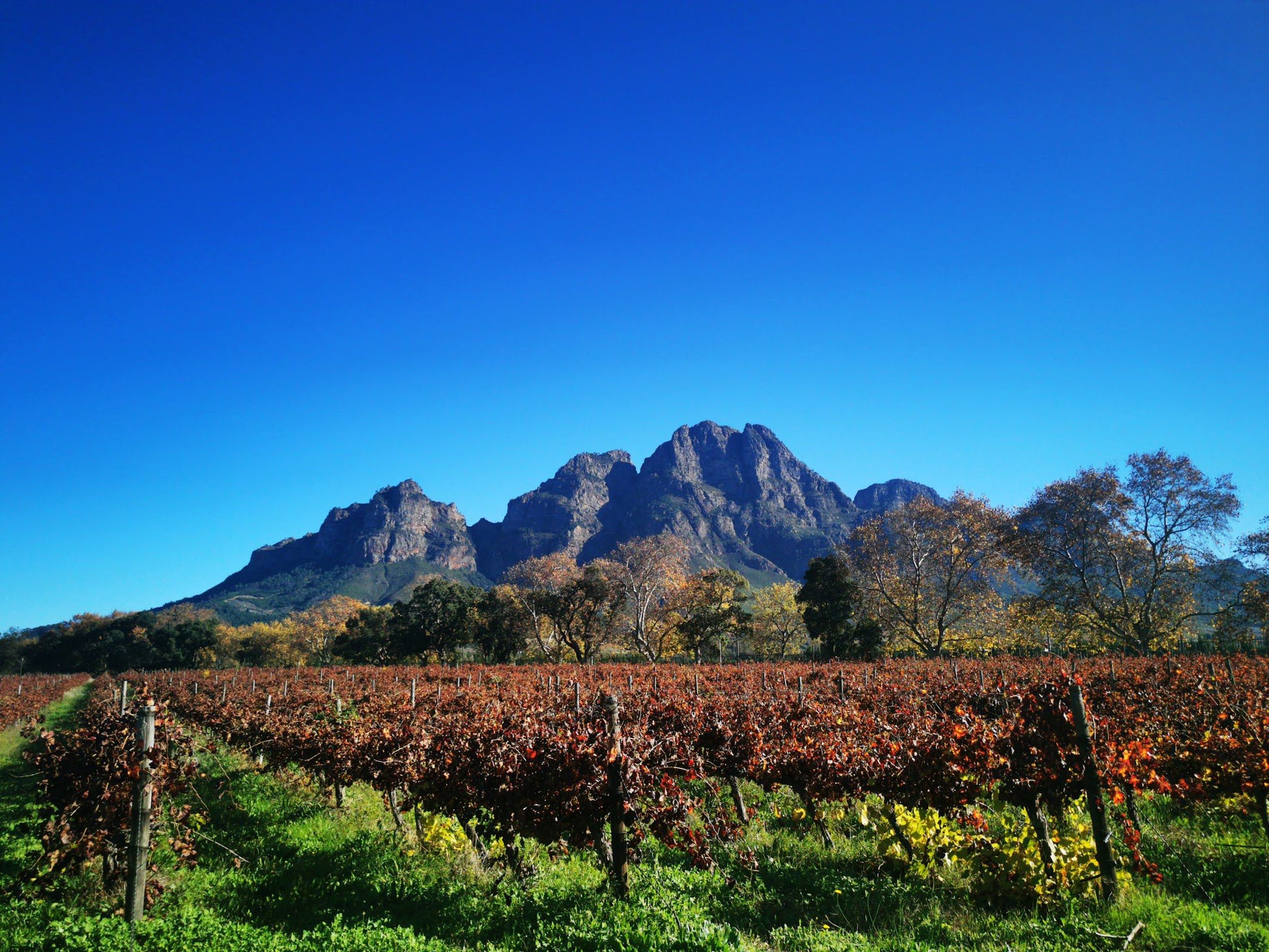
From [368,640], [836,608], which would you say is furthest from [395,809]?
[368,640]

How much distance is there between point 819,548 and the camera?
7411 inches

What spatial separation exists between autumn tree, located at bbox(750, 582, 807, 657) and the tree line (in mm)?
249

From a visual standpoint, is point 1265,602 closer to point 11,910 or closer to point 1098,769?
point 1098,769

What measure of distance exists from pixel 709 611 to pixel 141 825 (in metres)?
42.2

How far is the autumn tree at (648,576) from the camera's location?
150 feet

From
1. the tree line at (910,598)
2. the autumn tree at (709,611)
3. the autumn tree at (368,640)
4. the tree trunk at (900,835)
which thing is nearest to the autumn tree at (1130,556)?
the tree line at (910,598)

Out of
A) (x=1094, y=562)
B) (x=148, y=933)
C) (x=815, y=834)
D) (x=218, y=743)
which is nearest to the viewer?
(x=148, y=933)

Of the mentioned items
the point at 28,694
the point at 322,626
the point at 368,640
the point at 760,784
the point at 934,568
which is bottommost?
the point at 322,626

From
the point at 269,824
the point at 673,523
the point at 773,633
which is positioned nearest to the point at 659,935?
the point at 269,824

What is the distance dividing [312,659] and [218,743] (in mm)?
70435

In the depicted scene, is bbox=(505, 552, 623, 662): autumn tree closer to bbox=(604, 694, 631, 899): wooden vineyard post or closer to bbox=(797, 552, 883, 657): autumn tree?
bbox=(797, 552, 883, 657): autumn tree

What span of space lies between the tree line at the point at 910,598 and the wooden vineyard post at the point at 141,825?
38025 mm

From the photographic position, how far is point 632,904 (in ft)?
18.8

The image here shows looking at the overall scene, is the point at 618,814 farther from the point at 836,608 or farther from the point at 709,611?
the point at 709,611
